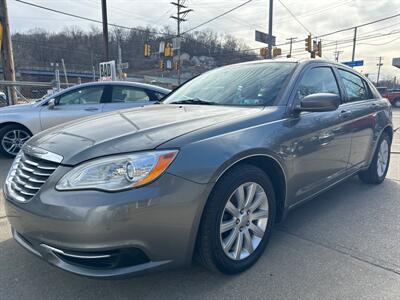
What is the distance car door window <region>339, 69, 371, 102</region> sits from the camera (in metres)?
3.86

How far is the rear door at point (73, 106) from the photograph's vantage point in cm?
647

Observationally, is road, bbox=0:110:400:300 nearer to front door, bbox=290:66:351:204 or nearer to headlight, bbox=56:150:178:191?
front door, bbox=290:66:351:204

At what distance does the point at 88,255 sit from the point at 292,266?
1.52 meters

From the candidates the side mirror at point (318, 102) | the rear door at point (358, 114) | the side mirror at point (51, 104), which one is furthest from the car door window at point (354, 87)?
the side mirror at point (51, 104)

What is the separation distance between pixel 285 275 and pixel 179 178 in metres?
1.15

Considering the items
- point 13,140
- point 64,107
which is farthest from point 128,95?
point 13,140

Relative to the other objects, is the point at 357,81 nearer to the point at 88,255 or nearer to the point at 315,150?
the point at 315,150

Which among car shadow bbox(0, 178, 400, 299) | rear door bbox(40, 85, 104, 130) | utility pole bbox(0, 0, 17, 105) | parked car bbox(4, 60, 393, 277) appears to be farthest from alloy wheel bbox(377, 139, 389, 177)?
utility pole bbox(0, 0, 17, 105)

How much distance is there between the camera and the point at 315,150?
2.99m

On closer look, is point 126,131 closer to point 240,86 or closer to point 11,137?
point 240,86

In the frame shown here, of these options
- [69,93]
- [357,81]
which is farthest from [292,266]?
[69,93]

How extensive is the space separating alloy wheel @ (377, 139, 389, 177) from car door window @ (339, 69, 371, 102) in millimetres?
775

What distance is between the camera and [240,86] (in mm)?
3176

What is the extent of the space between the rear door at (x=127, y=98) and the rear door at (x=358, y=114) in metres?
3.98
